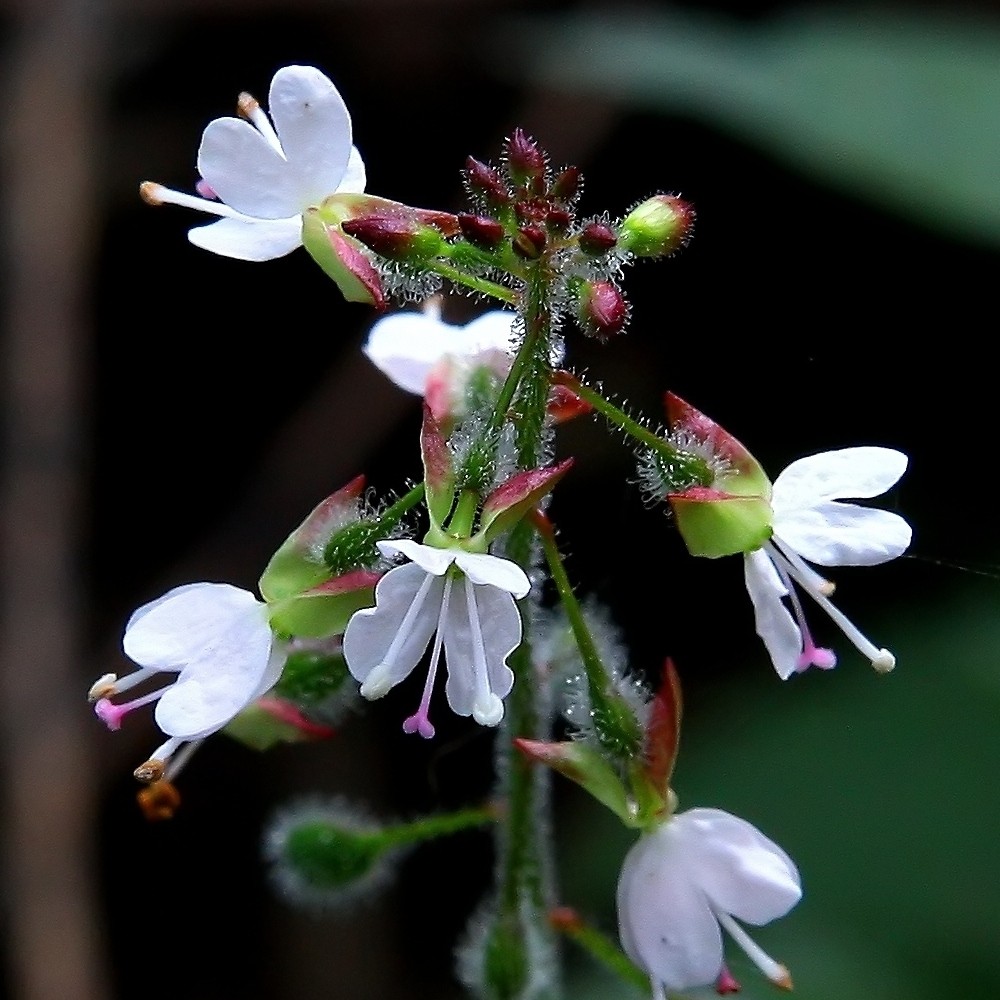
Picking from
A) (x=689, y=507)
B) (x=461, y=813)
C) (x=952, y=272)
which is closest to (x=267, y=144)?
(x=689, y=507)

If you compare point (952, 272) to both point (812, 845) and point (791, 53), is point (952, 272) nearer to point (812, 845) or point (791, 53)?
point (791, 53)

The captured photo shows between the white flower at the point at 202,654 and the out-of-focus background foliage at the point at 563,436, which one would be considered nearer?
the white flower at the point at 202,654

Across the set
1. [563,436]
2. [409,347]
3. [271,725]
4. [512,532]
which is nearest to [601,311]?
[512,532]

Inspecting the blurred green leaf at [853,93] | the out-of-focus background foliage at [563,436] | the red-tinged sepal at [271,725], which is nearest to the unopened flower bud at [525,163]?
the red-tinged sepal at [271,725]

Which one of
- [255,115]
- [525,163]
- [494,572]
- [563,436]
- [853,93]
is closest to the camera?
[494,572]

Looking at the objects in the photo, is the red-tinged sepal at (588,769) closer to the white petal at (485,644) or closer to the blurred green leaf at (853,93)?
the white petal at (485,644)

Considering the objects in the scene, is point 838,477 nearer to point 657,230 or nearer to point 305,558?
point 657,230

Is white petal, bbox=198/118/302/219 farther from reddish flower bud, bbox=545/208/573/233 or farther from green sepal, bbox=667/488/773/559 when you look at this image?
green sepal, bbox=667/488/773/559
